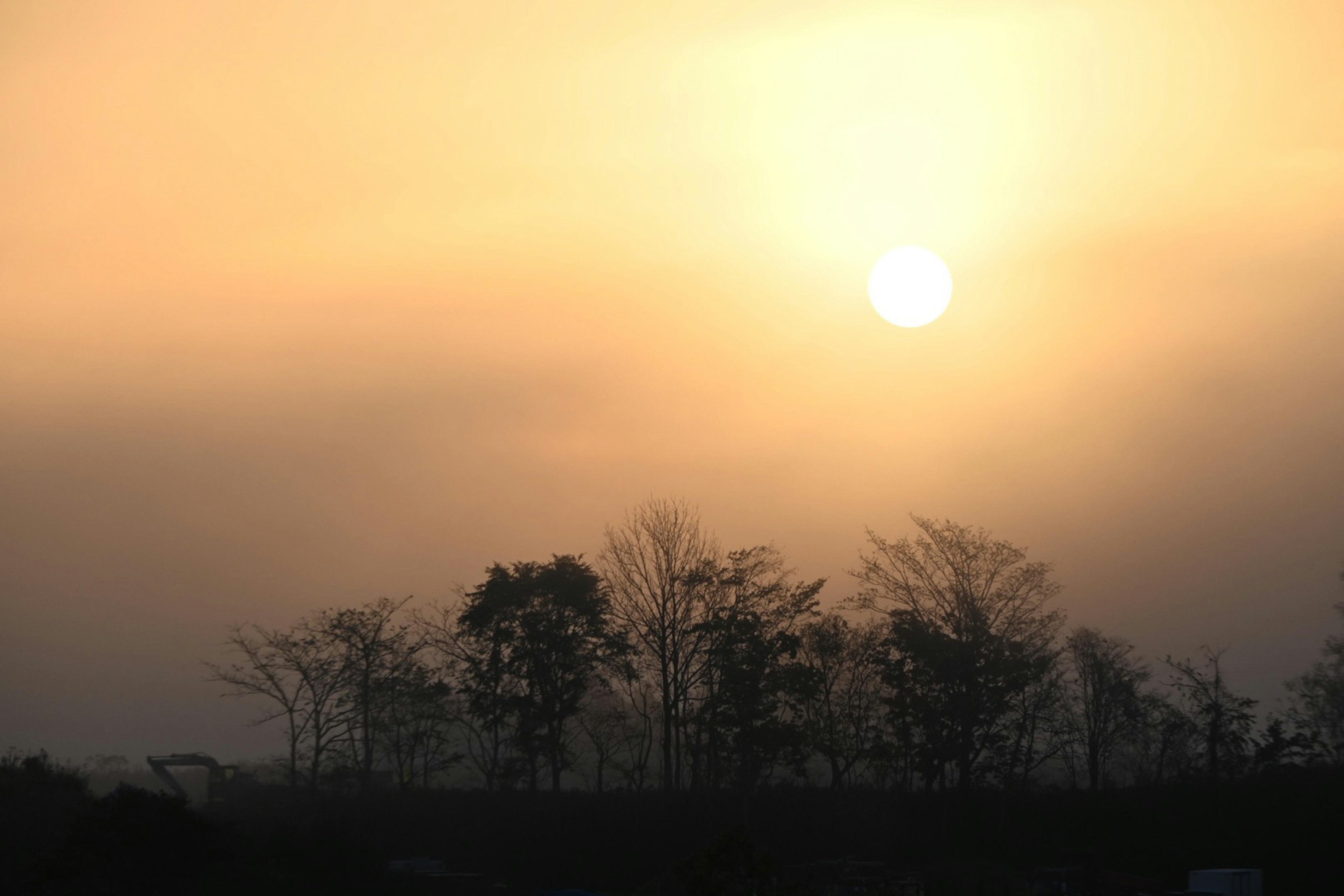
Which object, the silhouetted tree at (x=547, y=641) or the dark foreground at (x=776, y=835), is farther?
the silhouetted tree at (x=547, y=641)

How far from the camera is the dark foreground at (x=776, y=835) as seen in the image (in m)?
26.6

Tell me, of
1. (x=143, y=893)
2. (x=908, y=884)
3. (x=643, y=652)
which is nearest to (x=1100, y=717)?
(x=643, y=652)

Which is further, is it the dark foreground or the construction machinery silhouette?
the construction machinery silhouette

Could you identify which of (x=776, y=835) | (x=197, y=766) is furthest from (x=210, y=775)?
(x=776, y=835)

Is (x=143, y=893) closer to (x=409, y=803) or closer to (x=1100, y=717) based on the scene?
(x=409, y=803)

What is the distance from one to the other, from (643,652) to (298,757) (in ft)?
48.2

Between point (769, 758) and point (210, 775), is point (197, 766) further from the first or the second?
point (769, 758)

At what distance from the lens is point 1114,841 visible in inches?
1512

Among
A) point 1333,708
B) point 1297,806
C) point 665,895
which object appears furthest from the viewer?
point 1333,708

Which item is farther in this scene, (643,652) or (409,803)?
(643,652)

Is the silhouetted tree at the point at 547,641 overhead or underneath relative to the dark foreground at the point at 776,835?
overhead

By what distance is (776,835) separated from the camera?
131 feet

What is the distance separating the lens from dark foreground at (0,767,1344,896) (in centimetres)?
2661

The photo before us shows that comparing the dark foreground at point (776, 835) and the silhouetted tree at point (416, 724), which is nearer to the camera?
the dark foreground at point (776, 835)
